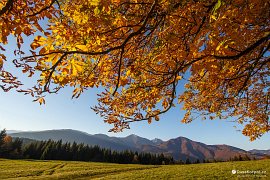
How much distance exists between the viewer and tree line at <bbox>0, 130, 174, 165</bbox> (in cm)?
9332

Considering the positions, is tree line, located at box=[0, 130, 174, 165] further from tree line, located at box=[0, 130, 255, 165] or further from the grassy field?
the grassy field

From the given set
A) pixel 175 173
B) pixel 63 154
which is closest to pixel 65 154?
pixel 63 154

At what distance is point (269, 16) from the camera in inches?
246

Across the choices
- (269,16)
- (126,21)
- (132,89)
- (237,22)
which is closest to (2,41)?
(126,21)

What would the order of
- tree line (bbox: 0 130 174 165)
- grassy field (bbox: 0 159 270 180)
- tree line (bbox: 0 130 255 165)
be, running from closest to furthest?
grassy field (bbox: 0 159 270 180) < tree line (bbox: 0 130 255 165) < tree line (bbox: 0 130 174 165)

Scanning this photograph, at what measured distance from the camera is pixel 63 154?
103 meters

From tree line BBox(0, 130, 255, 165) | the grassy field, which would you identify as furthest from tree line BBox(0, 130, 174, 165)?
the grassy field

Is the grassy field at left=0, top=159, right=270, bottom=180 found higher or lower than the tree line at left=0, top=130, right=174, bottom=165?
lower

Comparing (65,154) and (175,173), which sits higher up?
(65,154)

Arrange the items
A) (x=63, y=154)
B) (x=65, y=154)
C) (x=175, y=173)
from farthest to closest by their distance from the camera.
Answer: (x=65, y=154) < (x=63, y=154) < (x=175, y=173)

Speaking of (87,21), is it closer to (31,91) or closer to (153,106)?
(31,91)

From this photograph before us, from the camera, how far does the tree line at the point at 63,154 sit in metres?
93.3

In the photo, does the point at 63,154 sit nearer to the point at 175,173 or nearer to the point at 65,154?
the point at 65,154

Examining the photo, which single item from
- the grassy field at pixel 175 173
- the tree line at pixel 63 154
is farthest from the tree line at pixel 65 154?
the grassy field at pixel 175 173
